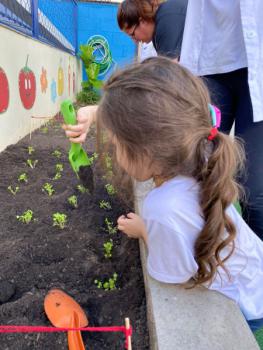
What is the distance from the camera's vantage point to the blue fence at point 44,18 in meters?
2.93

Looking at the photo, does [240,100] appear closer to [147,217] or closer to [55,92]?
[147,217]

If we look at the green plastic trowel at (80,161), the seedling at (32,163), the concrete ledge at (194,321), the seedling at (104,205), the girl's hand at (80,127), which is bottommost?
the concrete ledge at (194,321)

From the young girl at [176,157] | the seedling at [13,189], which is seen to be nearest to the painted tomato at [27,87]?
the seedling at [13,189]

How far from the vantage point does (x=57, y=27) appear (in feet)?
18.0

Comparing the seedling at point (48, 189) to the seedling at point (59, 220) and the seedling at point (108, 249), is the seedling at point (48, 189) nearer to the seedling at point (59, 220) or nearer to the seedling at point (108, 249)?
the seedling at point (59, 220)

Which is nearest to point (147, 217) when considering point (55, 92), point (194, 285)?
point (194, 285)

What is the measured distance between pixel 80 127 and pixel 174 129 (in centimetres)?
46

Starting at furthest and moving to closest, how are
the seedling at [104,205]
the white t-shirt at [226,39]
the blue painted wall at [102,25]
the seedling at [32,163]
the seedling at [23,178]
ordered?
the blue painted wall at [102,25] → the seedling at [32,163] → the seedling at [23,178] → the seedling at [104,205] → the white t-shirt at [226,39]

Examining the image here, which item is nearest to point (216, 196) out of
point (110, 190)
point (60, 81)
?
point (110, 190)

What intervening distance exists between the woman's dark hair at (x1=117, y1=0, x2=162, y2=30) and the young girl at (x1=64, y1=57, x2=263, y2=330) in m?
0.93

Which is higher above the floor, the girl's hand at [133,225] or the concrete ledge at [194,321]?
the girl's hand at [133,225]

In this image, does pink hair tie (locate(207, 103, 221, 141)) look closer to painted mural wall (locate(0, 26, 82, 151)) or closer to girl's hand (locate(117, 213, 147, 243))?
girl's hand (locate(117, 213, 147, 243))

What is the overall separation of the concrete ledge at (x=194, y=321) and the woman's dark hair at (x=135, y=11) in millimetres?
1256

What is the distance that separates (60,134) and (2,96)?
1060mm
